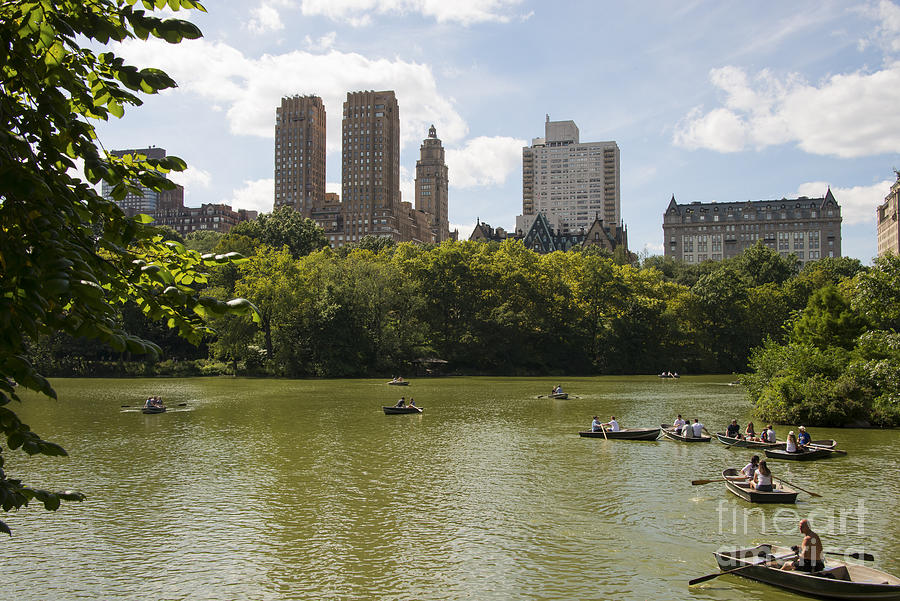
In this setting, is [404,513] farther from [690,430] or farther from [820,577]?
[690,430]

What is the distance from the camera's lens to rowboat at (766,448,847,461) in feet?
92.3

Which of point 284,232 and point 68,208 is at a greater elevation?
point 284,232

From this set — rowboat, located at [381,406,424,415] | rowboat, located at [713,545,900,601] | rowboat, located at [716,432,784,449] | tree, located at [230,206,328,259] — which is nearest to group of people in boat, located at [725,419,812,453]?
rowboat, located at [716,432,784,449]

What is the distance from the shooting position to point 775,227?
19388 centimetres

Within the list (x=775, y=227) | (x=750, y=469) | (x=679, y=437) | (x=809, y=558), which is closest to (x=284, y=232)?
(x=679, y=437)

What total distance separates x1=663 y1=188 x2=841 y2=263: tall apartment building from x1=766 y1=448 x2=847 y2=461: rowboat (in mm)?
174239

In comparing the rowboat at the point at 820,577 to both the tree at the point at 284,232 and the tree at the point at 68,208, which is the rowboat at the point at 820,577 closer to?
the tree at the point at 68,208

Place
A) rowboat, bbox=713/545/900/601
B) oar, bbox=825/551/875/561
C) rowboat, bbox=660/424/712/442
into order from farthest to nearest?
rowboat, bbox=660/424/712/442 → oar, bbox=825/551/875/561 → rowboat, bbox=713/545/900/601

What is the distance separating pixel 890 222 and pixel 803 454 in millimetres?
182388

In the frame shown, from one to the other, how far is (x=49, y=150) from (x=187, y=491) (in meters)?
20.0

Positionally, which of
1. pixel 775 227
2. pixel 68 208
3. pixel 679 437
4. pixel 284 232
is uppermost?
pixel 775 227

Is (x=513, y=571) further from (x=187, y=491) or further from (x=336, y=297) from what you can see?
(x=336, y=297)

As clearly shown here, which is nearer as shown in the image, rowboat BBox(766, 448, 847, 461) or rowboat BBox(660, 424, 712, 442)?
rowboat BBox(766, 448, 847, 461)

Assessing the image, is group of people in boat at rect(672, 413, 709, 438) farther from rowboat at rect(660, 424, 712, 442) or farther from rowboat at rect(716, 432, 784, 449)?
rowboat at rect(716, 432, 784, 449)
